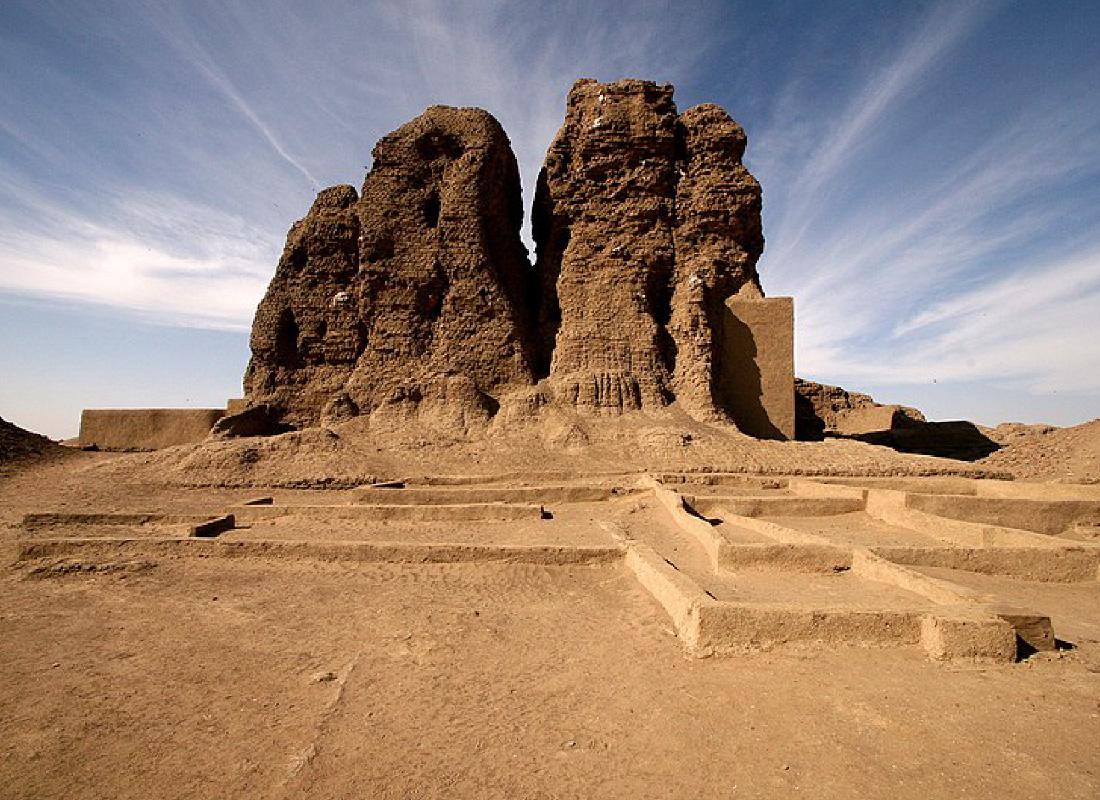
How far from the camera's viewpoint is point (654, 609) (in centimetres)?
612

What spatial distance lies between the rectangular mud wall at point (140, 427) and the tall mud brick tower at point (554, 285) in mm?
2171

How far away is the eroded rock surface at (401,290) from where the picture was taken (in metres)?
21.0

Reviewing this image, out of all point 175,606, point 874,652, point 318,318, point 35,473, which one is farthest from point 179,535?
point 318,318

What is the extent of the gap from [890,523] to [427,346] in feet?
51.6

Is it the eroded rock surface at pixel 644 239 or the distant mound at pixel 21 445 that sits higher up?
the eroded rock surface at pixel 644 239

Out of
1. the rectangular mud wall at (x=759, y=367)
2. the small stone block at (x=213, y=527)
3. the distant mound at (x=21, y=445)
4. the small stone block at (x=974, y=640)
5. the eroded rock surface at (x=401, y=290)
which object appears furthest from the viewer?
the eroded rock surface at (x=401, y=290)

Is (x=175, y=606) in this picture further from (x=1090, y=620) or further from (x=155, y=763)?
(x=1090, y=620)

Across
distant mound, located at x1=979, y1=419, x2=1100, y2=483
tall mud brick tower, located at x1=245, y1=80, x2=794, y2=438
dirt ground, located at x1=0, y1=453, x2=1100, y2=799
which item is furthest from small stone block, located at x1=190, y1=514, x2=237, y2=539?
distant mound, located at x1=979, y1=419, x2=1100, y2=483

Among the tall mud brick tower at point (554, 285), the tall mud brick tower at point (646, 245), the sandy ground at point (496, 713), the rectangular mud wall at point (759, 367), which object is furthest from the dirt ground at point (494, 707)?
the tall mud brick tower at point (646, 245)

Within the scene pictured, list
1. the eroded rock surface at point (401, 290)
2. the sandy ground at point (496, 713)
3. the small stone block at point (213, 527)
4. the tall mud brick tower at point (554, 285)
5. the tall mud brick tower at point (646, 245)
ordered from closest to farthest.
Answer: the sandy ground at point (496, 713), the small stone block at point (213, 527), the tall mud brick tower at point (554, 285), the tall mud brick tower at point (646, 245), the eroded rock surface at point (401, 290)

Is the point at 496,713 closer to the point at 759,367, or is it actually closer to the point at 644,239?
the point at 759,367

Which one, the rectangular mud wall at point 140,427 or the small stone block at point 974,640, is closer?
the small stone block at point 974,640

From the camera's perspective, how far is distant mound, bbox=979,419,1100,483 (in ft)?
53.1

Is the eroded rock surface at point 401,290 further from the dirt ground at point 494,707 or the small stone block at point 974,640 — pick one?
the small stone block at point 974,640
